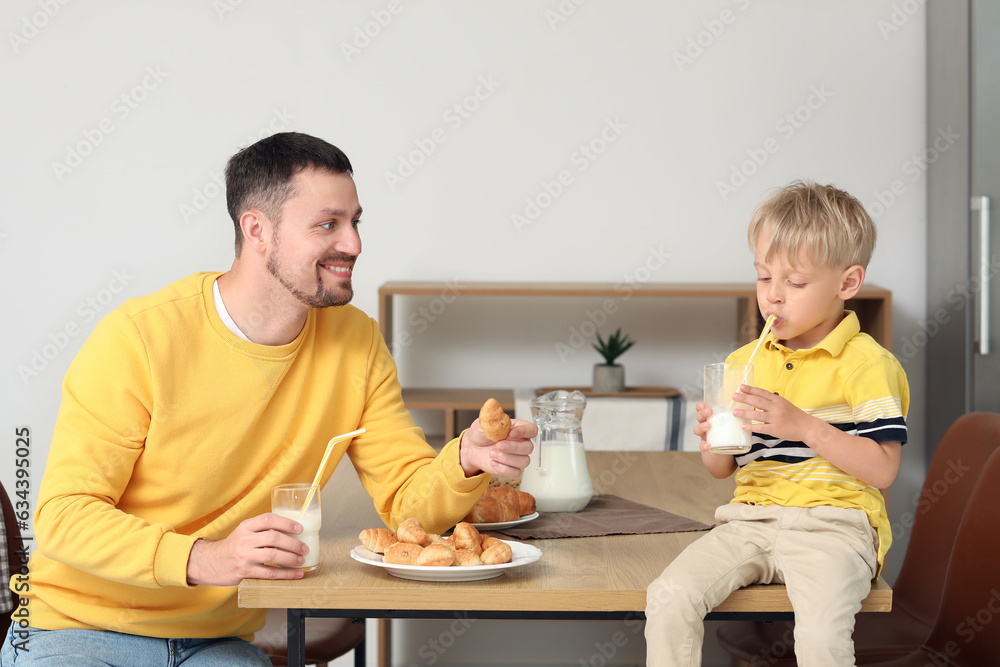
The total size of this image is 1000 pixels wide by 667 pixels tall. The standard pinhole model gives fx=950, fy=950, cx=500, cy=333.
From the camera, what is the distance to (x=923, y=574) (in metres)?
2.16

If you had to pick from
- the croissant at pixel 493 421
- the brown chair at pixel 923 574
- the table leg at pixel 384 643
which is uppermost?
the croissant at pixel 493 421

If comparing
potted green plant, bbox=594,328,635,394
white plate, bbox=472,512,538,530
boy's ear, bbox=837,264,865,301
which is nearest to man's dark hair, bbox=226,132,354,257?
white plate, bbox=472,512,538,530

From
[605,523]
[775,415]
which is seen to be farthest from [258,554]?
[775,415]

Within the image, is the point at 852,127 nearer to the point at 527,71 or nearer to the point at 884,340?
the point at 884,340

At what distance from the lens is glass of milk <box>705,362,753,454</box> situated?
139cm

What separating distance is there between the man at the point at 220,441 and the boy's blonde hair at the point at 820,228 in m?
0.50

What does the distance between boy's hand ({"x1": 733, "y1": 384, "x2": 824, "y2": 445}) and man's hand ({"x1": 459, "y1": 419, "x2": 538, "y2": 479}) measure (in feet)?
1.14

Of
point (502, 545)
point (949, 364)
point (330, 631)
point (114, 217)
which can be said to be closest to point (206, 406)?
point (502, 545)

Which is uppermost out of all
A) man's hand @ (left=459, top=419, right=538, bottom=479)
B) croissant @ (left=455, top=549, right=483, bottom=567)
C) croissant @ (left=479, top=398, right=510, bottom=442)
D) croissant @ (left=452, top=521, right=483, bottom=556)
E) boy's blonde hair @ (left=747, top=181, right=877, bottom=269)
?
boy's blonde hair @ (left=747, top=181, right=877, bottom=269)

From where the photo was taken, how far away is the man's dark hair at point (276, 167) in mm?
1644

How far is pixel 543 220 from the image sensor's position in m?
3.39

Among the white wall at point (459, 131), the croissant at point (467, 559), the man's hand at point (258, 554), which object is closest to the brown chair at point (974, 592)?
the croissant at point (467, 559)

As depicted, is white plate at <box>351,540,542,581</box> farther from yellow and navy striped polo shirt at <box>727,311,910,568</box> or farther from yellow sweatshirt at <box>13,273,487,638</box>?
yellow and navy striped polo shirt at <box>727,311,910,568</box>

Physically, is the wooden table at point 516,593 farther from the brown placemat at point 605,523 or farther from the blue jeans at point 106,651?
the blue jeans at point 106,651
